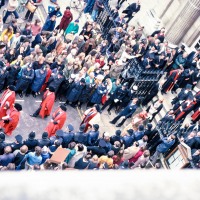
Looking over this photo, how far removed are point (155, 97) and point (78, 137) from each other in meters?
5.81

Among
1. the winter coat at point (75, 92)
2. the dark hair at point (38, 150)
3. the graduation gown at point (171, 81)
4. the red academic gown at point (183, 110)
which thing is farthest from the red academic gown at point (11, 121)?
the graduation gown at point (171, 81)

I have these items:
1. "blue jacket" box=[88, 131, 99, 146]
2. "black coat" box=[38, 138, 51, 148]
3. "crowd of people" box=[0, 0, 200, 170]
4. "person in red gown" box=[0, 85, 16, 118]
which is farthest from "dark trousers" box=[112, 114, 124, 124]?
"black coat" box=[38, 138, 51, 148]

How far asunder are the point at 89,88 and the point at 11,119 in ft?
10.8

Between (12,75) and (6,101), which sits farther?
(12,75)

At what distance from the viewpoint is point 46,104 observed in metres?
13.3

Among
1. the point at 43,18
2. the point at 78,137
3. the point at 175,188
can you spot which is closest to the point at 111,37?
the point at 43,18

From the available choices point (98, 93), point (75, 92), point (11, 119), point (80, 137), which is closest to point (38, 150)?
point (80, 137)

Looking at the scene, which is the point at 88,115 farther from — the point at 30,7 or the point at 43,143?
the point at 30,7

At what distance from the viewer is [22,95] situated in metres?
14.1

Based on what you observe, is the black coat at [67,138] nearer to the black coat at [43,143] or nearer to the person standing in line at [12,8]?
the black coat at [43,143]

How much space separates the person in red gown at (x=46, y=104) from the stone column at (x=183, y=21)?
8.25 metres

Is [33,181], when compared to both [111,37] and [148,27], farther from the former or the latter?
[148,27]

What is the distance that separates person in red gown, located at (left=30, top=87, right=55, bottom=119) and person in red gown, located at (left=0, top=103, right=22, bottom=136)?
141 cm

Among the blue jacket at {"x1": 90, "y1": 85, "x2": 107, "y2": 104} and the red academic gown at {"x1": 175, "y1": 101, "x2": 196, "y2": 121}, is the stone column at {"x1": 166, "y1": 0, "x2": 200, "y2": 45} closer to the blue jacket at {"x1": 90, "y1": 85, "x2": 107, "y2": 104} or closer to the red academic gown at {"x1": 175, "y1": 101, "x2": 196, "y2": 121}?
the red academic gown at {"x1": 175, "y1": 101, "x2": 196, "y2": 121}
